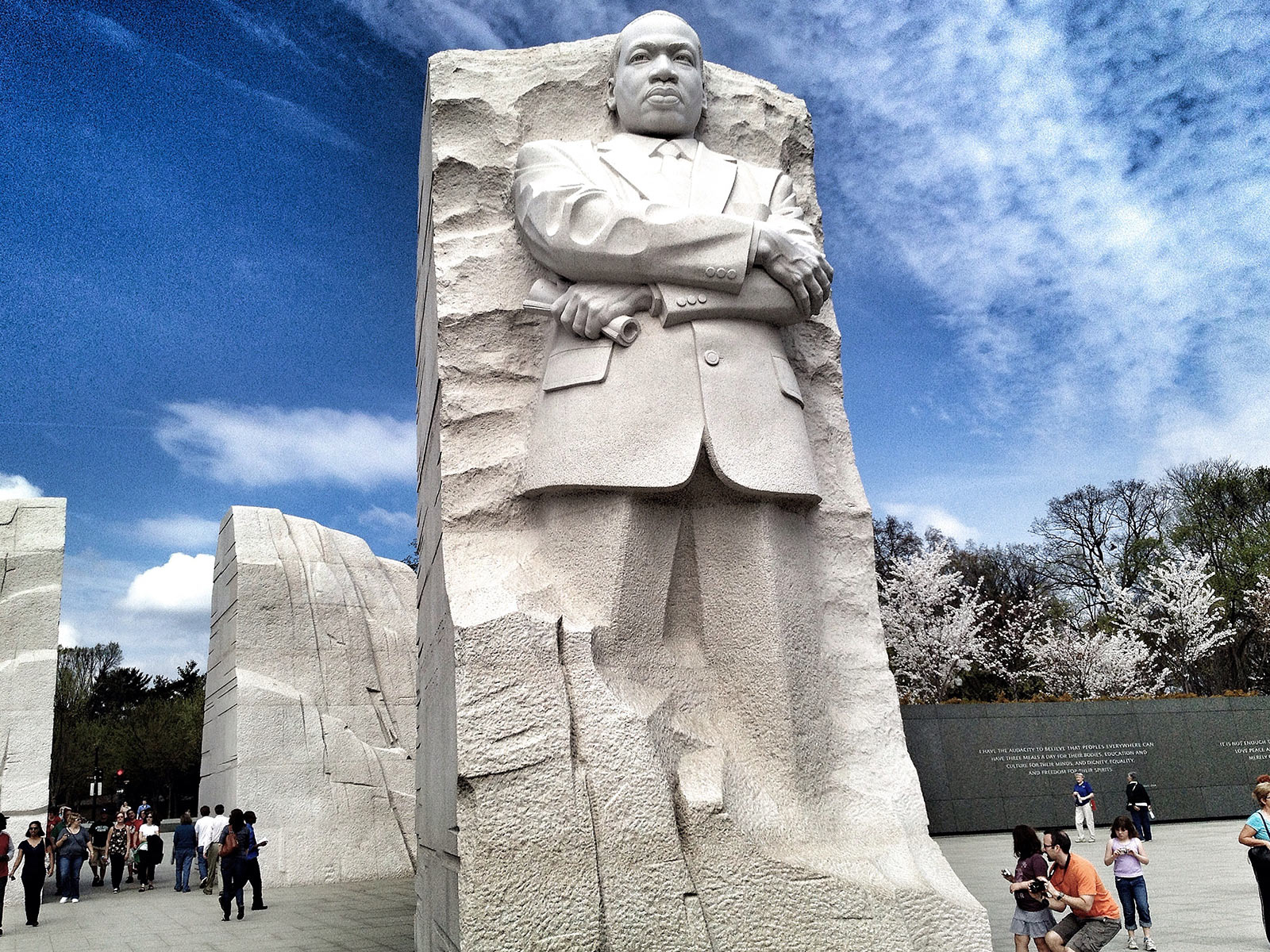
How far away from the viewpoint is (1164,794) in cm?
1442

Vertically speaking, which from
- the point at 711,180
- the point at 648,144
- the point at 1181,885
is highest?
the point at 648,144

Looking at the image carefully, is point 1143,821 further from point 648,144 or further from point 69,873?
point 69,873

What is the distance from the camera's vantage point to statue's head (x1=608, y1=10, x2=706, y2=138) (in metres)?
4.30

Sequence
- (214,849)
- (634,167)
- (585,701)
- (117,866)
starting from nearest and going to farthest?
(585,701) → (634,167) → (214,849) → (117,866)

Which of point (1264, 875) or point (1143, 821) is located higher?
point (1264, 875)

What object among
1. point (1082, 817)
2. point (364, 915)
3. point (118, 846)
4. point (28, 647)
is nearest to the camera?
point (364, 915)

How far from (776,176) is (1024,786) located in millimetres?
12151

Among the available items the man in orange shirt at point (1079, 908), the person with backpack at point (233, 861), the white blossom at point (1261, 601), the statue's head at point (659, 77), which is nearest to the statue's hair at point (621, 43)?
the statue's head at point (659, 77)

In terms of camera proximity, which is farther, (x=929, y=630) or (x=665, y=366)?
(x=929, y=630)

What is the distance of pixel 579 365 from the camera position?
3.82m

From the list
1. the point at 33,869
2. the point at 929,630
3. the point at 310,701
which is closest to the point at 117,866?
the point at 33,869

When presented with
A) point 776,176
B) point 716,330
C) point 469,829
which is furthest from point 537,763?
point 776,176

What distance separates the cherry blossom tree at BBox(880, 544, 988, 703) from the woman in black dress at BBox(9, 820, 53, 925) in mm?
16637

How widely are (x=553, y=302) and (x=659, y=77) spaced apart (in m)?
1.15
